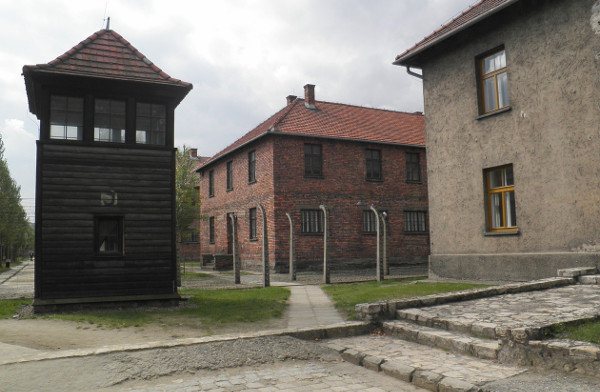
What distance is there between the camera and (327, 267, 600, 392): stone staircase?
502cm

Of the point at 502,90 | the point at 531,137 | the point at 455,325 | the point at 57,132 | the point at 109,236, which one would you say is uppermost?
the point at 502,90

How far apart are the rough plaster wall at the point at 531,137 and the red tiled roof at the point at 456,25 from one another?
56 centimetres

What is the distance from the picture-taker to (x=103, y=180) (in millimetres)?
11625

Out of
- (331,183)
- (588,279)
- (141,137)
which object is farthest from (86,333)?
(331,183)

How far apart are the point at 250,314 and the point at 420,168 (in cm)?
1878

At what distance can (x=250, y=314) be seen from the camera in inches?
384

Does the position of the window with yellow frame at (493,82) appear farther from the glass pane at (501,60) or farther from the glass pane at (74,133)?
the glass pane at (74,133)

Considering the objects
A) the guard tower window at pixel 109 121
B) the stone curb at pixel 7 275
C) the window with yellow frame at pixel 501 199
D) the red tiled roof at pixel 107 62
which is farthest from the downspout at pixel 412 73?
the stone curb at pixel 7 275

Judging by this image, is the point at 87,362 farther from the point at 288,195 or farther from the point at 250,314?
the point at 288,195

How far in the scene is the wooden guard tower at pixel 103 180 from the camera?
441 inches

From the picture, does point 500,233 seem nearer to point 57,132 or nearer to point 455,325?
point 455,325

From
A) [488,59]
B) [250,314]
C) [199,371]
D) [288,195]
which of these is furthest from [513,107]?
[288,195]

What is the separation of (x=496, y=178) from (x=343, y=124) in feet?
45.3

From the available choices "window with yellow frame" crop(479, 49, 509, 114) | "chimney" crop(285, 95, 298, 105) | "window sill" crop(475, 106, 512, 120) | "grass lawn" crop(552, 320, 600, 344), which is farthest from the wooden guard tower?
"chimney" crop(285, 95, 298, 105)
